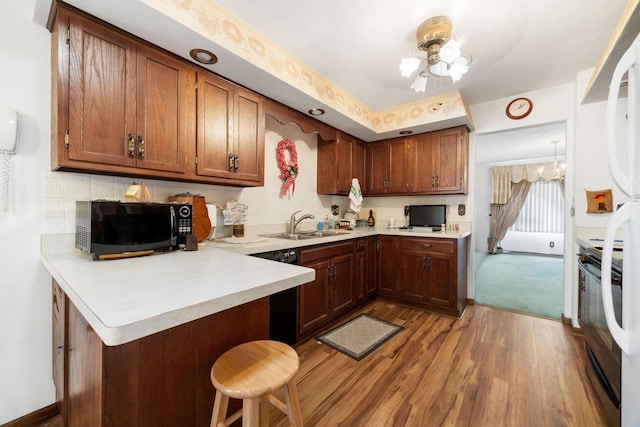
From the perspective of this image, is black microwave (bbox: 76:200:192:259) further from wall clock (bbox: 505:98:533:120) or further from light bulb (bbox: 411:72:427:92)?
wall clock (bbox: 505:98:533:120)

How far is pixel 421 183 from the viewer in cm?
329

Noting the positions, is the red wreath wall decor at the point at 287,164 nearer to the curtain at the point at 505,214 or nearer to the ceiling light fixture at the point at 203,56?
the ceiling light fixture at the point at 203,56

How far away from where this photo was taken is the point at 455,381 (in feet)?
5.73

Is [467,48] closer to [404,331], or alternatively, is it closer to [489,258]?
[404,331]

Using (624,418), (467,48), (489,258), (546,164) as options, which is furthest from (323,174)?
(546,164)

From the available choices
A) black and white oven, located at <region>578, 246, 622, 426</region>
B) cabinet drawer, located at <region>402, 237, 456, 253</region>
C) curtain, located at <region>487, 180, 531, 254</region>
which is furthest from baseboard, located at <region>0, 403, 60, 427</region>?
curtain, located at <region>487, 180, 531, 254</region>

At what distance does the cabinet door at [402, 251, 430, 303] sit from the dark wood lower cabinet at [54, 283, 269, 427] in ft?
7.53

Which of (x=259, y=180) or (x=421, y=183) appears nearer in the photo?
(x=259, y=180)

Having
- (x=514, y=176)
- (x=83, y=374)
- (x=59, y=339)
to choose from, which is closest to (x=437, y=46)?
(x=83, y=374)

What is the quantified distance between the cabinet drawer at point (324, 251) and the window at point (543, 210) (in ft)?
21.3

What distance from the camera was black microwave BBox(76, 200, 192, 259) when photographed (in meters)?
1.29

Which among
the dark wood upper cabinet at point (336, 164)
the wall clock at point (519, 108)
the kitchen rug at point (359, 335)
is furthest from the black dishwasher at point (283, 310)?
the wall clock at point (519, 108)

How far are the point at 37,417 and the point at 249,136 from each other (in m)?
2.15

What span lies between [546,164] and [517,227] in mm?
1733
